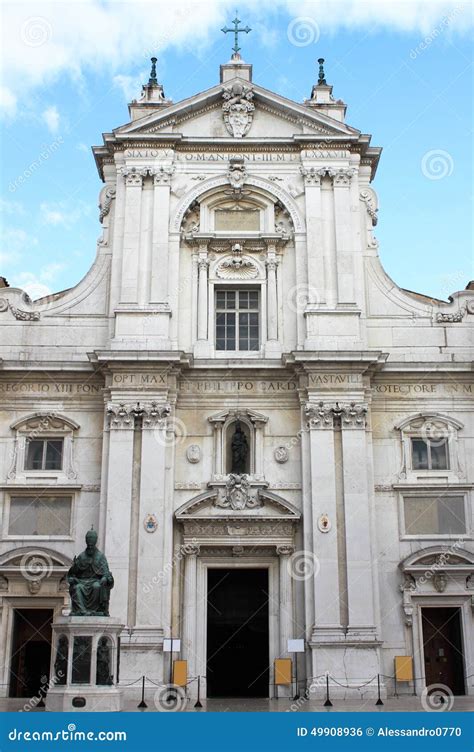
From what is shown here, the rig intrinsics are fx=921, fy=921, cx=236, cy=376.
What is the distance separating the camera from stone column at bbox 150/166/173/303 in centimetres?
2428

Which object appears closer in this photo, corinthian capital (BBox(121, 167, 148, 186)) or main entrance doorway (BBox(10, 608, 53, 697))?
main entrance doorway (BBox(10, 608, 53, 697))

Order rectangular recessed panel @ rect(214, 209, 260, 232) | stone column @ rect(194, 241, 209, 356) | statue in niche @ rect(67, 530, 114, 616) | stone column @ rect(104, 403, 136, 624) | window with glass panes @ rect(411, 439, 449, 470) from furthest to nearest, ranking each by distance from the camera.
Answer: rectangular recessed panel @ rect(214, 209, 260, 232) < stone column @ rect(194, 241, 209, 356) < window with glass panes @ rect(411, 439, 449, 470) < stone column @ rect(104, 403, 136, 624) < statue in niche @ rect(67, 530, 114, 616)

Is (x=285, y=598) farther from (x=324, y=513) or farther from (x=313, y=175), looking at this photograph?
(x=313, y=175)

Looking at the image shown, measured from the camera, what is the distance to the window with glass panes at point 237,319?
24.8m

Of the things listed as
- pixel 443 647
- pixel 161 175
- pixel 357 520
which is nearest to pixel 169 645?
pixel 357 520

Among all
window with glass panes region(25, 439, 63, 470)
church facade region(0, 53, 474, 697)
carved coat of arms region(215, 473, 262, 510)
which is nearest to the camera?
church facade region(0, 53, 474, 697)

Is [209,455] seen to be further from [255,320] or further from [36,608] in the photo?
[36,608]

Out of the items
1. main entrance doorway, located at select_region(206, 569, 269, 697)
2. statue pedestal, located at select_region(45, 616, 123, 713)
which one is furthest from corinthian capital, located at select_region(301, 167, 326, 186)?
statue pedestal, located at select_region(45, 616, 123, 713)

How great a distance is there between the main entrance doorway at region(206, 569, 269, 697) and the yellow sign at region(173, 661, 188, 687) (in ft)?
3.70

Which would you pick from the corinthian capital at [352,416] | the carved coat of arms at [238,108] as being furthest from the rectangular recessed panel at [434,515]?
the carved coat of arms at [238,108]

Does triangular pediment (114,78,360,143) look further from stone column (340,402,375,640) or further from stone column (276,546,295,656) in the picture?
stone column (276,546,295,656)

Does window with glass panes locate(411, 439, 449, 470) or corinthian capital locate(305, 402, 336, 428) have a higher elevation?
corinthian capital locate(305, 402, 336, 428)

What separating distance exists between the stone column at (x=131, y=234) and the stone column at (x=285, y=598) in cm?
755

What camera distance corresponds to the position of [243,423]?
2370 centimetres
